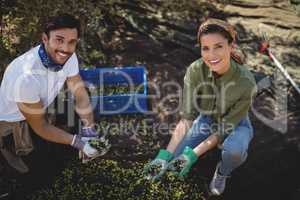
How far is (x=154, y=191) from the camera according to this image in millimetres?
4387

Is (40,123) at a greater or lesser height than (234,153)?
greater

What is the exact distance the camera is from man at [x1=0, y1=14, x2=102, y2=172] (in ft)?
11.7

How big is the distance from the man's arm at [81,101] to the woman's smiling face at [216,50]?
51.0 inches

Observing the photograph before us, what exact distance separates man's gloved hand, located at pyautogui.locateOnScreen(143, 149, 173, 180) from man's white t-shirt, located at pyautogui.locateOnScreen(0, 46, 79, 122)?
1.10m

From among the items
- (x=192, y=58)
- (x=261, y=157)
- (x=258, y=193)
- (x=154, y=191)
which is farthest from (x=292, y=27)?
(x=154, y=191)

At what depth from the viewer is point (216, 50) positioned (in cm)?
368

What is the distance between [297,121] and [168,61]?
5.93ft

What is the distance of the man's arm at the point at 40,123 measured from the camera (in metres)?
3.63

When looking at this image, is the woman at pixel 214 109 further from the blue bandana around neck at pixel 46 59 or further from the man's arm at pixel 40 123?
the blue bandana around neck at pixel 46 59

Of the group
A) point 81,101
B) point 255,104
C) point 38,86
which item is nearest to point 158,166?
point 81,101

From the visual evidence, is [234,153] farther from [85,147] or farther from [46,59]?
[46,59]

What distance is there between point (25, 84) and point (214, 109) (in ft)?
5.63

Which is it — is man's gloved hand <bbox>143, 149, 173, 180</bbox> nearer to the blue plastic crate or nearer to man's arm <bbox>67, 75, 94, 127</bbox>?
man's arm <bbox>67, 75, 94, 127</bbox>

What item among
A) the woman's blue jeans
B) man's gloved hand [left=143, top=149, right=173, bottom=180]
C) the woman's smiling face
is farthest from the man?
the woman's smiling face
